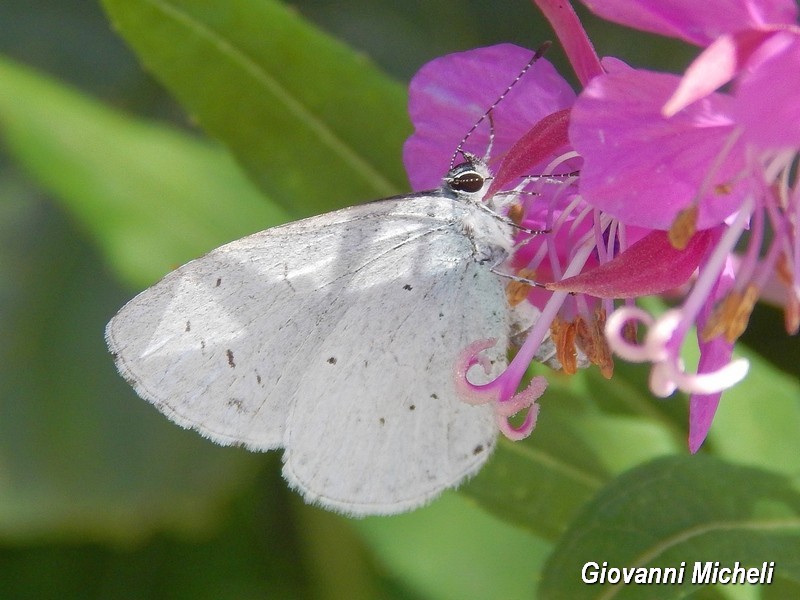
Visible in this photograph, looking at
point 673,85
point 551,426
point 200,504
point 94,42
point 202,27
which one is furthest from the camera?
point 94,42

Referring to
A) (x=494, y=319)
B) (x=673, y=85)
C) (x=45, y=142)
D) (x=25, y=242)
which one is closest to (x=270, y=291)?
(x=494, y=319)

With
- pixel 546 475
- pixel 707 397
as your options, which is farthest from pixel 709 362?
pixel 546 475

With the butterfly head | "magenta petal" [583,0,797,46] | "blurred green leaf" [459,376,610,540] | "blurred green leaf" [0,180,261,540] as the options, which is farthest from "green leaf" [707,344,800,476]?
"blurred green leaf" [0,180,261,540]

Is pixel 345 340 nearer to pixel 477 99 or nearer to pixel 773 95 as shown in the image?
pixel 477 99

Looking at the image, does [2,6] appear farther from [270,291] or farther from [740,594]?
[740,594]

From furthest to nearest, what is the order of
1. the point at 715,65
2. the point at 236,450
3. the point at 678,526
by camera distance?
the point at 236,450, the point at 678,526, the point at 715,65

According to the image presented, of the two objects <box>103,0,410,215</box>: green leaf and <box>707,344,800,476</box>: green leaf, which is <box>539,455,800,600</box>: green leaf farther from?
<box>103,0,410,215</box>: green leaf

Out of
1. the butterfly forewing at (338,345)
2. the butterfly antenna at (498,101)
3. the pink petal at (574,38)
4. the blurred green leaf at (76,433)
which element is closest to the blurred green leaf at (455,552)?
the blurred green leaf at (76,433)
